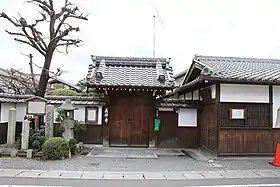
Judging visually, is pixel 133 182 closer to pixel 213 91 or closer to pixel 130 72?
pixel 213 91

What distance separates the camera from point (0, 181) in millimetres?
7953

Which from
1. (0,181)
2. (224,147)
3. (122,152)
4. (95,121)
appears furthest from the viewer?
(95,121)

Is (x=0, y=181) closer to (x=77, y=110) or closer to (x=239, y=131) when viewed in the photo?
(x=77, y=110)

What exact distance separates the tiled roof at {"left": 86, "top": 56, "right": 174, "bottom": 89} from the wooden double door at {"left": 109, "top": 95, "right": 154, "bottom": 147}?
3.73 feet

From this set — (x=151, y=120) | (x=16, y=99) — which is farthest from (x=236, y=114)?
(x=16, y=99)

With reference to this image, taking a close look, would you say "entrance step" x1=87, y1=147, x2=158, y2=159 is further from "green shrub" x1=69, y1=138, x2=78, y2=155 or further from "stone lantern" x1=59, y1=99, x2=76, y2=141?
"stone lantern" x1=59, y1=99, x2=76, y2=141

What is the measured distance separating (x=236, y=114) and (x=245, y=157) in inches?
73.3

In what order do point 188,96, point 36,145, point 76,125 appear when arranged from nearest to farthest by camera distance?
point 36,145 < point 76,125 < point 188,96

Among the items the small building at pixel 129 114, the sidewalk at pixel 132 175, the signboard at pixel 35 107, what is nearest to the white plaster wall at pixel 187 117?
the small building at pixel 129 114

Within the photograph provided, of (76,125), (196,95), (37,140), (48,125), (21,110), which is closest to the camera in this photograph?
(37,140)

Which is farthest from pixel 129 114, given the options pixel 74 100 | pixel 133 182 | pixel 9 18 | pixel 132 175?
pixel 9 18

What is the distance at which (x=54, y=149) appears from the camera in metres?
11.3

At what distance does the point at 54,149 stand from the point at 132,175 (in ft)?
12.7

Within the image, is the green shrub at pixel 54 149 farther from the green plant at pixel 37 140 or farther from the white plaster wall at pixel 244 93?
the white plaster wall at pixel 244 93
